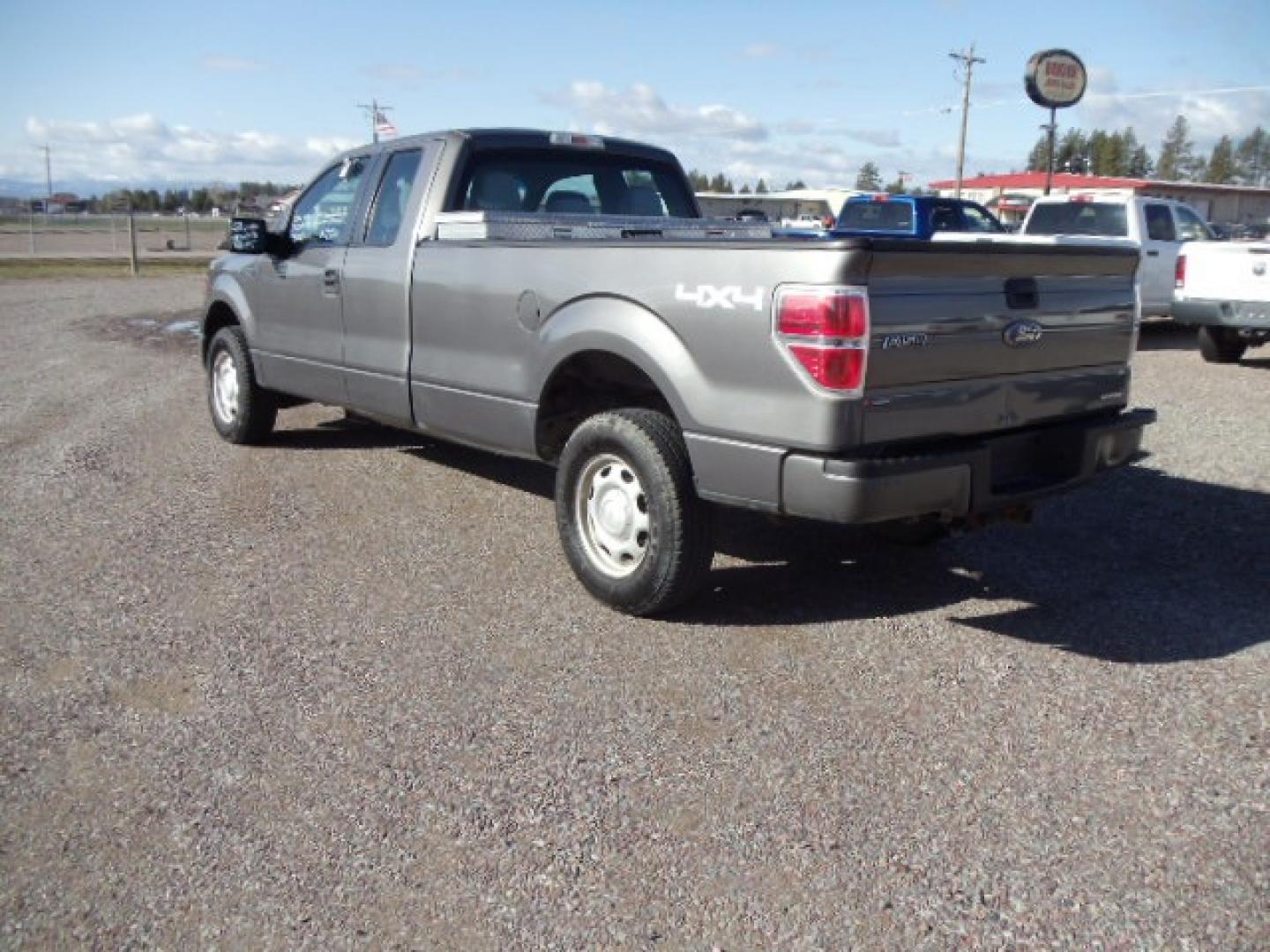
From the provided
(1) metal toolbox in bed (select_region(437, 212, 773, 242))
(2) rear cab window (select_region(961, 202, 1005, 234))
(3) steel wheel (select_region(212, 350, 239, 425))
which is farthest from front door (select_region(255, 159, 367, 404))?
(2) rear cab window (select_region(961, 202, 1005, 234))

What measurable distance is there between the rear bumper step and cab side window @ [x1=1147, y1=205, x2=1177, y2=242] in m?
11.7

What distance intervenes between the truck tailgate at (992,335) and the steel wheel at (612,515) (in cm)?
111

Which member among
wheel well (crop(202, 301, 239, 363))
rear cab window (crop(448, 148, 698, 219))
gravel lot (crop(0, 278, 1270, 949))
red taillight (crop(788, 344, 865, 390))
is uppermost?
rear cab window (crop(448, 148, 698, 219))

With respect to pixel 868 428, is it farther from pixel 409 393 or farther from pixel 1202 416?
pixel 1202 416

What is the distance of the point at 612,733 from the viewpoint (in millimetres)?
3605

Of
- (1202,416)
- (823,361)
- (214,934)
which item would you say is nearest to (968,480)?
(823,361)

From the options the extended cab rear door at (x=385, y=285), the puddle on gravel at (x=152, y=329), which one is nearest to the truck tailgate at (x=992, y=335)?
the extended cab rear door at (x=385, y=285)

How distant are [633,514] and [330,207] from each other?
3.17 metres

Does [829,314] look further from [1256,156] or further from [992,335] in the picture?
[1256,156]

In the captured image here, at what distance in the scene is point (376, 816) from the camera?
309 cm

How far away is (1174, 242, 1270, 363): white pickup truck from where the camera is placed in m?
11.4

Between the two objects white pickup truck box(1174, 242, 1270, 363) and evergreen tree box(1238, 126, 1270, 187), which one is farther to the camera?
evergreen tree box(1238, 126, 1270, 187)

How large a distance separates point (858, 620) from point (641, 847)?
6.28 feet

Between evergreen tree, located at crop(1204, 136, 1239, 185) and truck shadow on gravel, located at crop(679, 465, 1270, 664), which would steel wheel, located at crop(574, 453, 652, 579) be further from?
evergreen tree, located at crop(1204, 136, 1239, 185)
